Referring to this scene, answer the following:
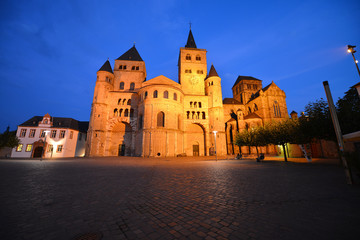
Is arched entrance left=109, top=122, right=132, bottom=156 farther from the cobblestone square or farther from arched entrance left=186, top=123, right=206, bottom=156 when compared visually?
the cobblestone square

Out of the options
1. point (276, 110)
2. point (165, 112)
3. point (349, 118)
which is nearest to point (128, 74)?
point (165, 112)

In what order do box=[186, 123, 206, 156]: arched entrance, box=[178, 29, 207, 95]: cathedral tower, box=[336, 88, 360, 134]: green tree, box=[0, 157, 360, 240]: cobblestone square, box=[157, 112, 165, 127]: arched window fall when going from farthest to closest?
box=[178, 29, 207, 95]: cathedral tower
box=[186, 123, 206, 156]: arched entrance
box=[157, 112, 165, 127]: arched window
box=[336, 88, 360, 134]: green tree
box=[0, 157, 360, 240]: cobblestone square

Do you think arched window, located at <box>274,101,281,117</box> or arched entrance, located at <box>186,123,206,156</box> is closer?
arched entrance, located at <box>186,123,206,156</box>

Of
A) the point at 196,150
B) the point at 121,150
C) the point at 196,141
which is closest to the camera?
the point at 121,150

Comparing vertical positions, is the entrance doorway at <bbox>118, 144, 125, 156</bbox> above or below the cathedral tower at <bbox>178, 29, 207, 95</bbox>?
below

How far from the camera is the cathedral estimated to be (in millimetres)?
29172

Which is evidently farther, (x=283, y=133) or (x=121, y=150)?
(x=121, y=150)

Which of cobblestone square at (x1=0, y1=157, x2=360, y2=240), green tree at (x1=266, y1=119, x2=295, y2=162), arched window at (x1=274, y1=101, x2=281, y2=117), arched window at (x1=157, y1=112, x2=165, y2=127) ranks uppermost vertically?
arched window at (x1=274, y1=101, x2=281, y2=117)

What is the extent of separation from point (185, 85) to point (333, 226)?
38.4 metres

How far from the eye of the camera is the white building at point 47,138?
3031cm

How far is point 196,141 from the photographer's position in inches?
1375

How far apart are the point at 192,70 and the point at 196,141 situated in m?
20.5

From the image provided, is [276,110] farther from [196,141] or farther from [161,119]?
[161,119]

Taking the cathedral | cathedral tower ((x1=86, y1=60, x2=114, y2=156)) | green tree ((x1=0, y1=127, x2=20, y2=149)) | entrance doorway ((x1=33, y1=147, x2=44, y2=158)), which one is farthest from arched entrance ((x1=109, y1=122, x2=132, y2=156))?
green tree ((x1=0, y1=127, x2=20, y2=149))
